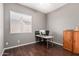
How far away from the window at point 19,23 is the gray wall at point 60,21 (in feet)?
1.56

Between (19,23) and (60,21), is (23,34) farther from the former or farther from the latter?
(60,21)

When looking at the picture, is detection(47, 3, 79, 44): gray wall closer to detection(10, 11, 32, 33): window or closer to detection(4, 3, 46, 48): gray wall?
detection(4, 3, 46, 48): gray wall

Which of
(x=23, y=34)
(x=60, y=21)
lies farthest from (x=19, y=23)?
(x=60, y=21)

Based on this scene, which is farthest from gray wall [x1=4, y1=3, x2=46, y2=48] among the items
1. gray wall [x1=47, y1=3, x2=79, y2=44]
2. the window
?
gray wall [x1=47, y1=3, x2=79, y2=44]

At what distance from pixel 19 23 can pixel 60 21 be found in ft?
3.15

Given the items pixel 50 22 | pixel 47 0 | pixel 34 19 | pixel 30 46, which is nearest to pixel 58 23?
pixel 50 22

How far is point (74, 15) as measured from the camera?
2180mm

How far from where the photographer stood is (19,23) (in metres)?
1.80

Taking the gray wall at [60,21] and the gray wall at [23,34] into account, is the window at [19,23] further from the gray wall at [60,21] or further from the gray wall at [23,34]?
the gray wall at [60,21]

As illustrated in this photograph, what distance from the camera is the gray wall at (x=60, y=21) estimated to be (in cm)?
197

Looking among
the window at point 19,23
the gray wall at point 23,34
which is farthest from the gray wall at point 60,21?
the window at point 19,23

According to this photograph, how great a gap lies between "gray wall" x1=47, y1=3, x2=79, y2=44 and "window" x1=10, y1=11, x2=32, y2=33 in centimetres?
47

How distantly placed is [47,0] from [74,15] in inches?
50.4

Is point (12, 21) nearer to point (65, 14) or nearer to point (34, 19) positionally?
point (34, 19)
